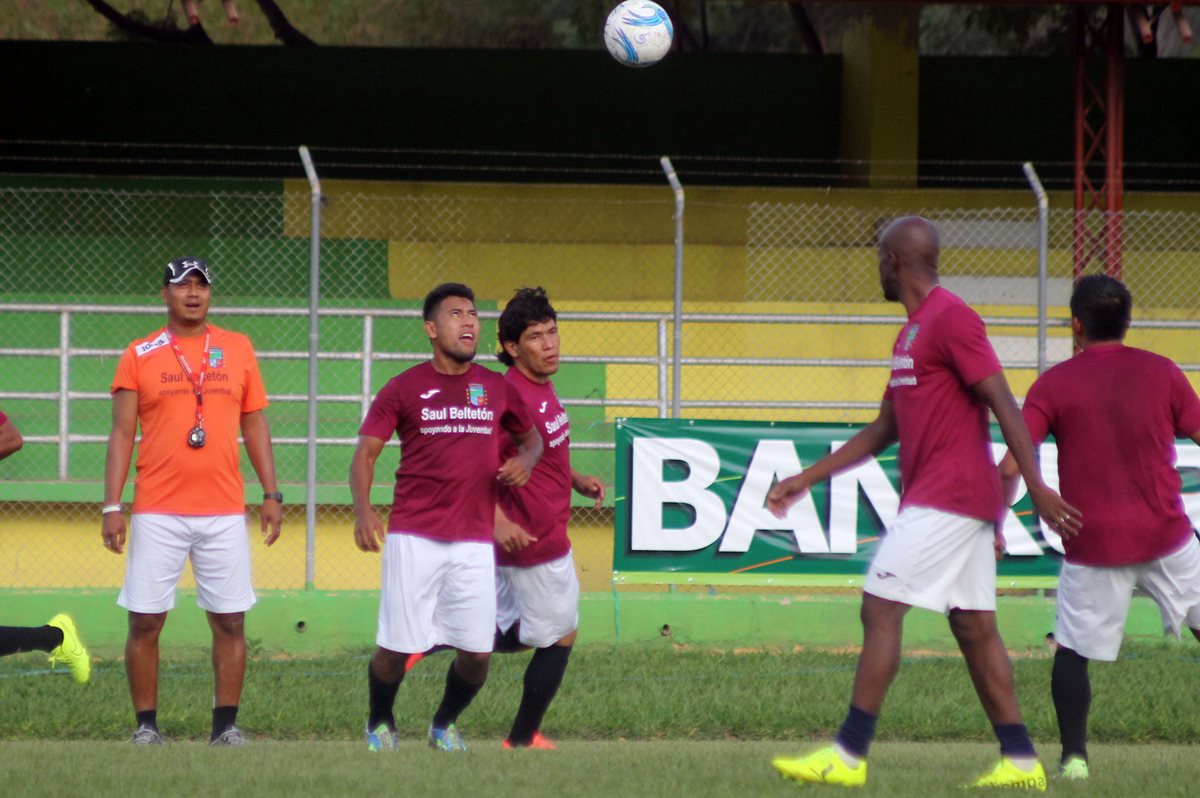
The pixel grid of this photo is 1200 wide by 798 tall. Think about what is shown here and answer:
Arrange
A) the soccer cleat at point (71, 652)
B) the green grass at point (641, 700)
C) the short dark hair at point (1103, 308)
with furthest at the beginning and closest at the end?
1. the green grass at point (641, 700)
2. the soccer cleat at point (71, 652)
3. the short dark hair at point (1103, 308)

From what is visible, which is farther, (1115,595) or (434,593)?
(434,593)

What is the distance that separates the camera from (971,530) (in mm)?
5117

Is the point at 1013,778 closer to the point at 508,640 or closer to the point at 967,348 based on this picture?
the point at 967,348

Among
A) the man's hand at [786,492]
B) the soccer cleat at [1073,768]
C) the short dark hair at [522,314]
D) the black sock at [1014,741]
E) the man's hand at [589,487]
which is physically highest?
the short dark hair at [522,314]

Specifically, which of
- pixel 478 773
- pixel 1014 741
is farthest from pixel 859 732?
pixel 478 773

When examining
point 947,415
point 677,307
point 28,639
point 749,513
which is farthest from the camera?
point 677,307

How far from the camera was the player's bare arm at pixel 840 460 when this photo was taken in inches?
215

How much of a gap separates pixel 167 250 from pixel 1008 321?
27.9 ft

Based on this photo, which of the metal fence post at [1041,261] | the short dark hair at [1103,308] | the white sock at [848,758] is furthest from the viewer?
the metal fence post at [1041,261]

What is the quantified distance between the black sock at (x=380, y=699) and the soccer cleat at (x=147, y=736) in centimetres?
100

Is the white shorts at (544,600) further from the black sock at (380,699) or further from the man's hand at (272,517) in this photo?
the man's hand at (272,517)

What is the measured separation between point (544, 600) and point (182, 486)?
1.65 meters

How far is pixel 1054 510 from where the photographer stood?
5199 millimetres

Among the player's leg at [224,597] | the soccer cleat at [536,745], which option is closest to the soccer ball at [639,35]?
the player's leg at [224,597]
